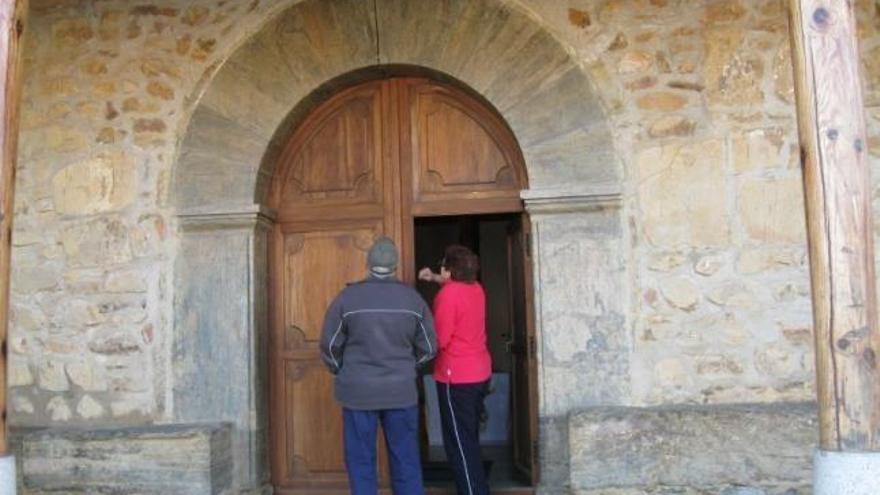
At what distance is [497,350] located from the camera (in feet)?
29.5

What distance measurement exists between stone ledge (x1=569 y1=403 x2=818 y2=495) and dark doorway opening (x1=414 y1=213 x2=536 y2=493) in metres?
0.70

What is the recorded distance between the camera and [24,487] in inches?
196

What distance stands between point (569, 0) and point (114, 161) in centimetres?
264

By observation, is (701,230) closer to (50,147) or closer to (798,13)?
(798,13)

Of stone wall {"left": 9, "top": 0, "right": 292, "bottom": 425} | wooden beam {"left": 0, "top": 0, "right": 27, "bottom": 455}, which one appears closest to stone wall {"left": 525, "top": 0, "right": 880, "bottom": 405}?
stone wall {"left": 9, "top": 0, "right": 292, "bottom": 425}

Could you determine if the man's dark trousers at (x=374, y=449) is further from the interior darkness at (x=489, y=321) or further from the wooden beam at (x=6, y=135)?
the wooden beam at (x=6, y=135)

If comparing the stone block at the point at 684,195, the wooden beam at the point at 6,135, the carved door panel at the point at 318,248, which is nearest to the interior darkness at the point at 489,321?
the carved door panel at the point at 318,248

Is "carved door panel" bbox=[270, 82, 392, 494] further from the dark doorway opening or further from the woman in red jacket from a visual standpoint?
the woman in red jacket

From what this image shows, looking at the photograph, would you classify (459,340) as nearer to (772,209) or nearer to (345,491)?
(345,491)

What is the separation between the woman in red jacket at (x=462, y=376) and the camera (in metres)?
4.96

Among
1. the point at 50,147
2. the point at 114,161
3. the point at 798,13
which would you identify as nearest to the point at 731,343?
the point at 798,13

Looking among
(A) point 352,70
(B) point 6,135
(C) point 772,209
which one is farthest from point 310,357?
(C) point 772,209

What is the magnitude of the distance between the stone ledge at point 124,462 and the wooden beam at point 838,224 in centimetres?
304

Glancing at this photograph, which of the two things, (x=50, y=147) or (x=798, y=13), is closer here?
(x=798, y=13)
